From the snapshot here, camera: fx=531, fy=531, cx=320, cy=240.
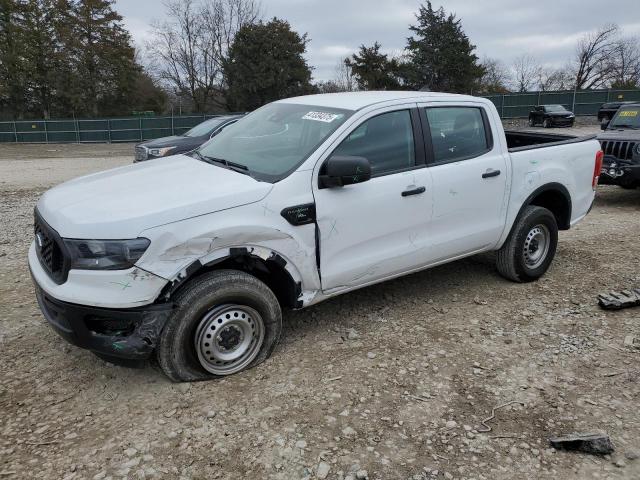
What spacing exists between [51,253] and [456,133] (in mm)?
3202

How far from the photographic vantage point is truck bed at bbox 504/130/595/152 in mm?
5213

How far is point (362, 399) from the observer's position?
10.9 feet

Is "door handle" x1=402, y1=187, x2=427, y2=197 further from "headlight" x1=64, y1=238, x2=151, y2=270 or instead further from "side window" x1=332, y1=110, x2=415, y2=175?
"headlight" x1=64, y1=238, x2=151, y2=270

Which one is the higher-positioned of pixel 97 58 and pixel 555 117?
pixel 97 58

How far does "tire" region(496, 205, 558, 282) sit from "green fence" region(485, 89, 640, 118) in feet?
101

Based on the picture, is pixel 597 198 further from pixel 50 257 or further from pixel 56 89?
pixel 56 89

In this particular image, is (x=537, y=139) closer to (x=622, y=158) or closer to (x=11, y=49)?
(x=622, y=158)

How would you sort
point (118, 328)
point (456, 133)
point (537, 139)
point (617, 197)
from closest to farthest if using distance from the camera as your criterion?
point (118, 328)
point (456, 133)
point (537, 139)
point (617, 197)

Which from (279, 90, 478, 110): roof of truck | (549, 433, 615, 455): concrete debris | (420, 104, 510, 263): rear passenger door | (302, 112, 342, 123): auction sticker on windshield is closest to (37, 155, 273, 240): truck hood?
(302, 112, 342, 123): auction sticker on windshield

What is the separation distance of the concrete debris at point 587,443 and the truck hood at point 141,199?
2.25 m

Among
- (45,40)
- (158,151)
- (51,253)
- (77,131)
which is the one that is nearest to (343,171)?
(51,253)

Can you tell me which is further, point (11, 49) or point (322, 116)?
point (11, 49)

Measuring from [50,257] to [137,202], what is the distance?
665 millimetres

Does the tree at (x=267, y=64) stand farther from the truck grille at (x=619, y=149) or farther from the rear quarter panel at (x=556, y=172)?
the rear quarter panel at (x=556, y=172)
